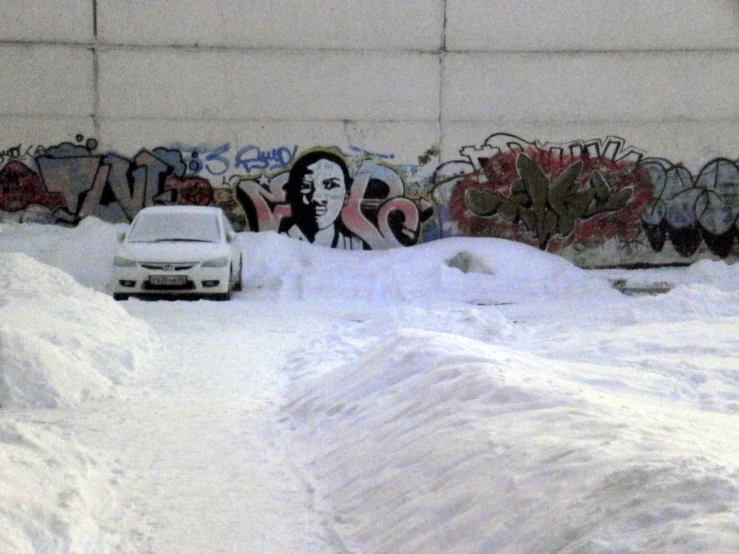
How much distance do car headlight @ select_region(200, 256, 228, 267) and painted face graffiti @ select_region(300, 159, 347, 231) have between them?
626 centimetres

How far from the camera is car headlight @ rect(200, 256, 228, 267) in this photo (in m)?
15.1

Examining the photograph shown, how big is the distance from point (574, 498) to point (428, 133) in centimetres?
1735

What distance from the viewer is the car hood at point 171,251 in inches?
586

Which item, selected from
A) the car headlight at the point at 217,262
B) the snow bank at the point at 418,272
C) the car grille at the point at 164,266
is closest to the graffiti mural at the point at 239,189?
the snow bank at the point at 418,272

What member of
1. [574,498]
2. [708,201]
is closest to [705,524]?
[574,498]

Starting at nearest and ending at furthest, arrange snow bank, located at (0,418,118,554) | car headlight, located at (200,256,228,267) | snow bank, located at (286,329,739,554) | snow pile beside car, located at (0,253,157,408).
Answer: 1. snow bank, located at (286,329,739,554)
2. snow bank, located at (0,418,118,554)
3. snow pile beside car, located at (0,253,157,408)
4. car headlight, located at (200,256,228,267)

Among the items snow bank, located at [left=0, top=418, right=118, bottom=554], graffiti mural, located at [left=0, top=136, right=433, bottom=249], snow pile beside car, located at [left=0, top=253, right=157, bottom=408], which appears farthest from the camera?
graffiti mural, located at [left=0, top=136, right=433, bottom=249]

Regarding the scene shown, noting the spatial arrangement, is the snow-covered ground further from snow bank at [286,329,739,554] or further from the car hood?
the car hood

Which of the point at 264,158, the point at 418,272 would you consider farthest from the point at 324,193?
the point at 418,272

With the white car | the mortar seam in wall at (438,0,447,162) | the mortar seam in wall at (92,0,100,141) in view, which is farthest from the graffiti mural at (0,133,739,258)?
the white car

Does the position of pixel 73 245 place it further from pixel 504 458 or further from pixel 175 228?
pixel 504 458

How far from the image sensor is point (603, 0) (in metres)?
21.1

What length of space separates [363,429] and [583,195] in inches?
629

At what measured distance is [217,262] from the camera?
49.7ft
